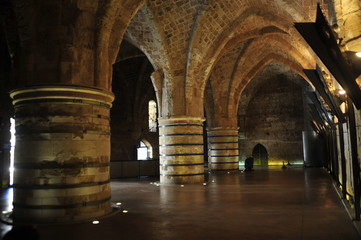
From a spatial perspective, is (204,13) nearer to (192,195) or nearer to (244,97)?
(192,195)

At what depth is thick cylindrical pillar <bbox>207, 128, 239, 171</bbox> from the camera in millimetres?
16344

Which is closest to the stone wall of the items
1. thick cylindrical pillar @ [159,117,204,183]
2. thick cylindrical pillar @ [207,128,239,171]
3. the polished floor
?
thick cylindrical pillar @ [207,128,239,171]

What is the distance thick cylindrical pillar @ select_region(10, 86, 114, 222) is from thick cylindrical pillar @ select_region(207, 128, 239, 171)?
1125 cm

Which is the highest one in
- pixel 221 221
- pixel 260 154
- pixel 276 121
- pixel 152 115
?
pixel 152 115

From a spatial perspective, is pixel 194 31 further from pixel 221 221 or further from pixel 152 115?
pixel 152 115

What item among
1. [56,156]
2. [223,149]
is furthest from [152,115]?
[56,156]

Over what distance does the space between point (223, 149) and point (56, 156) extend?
11985mm

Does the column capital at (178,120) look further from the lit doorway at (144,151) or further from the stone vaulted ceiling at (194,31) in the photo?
the lit doorway at (144,151)

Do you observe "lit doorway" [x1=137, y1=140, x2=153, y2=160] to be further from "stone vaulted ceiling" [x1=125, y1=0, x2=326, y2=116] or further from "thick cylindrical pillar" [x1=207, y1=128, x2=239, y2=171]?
"stone vaulted ceiling" [x1=125, y1=0, x2=326, y2=116]

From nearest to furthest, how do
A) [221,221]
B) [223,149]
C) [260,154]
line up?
1. [221,221]
2. [223,149]
3. [260,154]

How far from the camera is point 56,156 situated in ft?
17.2

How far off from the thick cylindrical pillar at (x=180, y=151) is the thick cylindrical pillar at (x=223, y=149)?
16.7ft

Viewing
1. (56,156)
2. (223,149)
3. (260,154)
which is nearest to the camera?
(56,156)

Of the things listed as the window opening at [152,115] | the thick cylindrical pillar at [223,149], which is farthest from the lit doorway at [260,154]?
A: the thick cylindrical pillar at [223,149]
